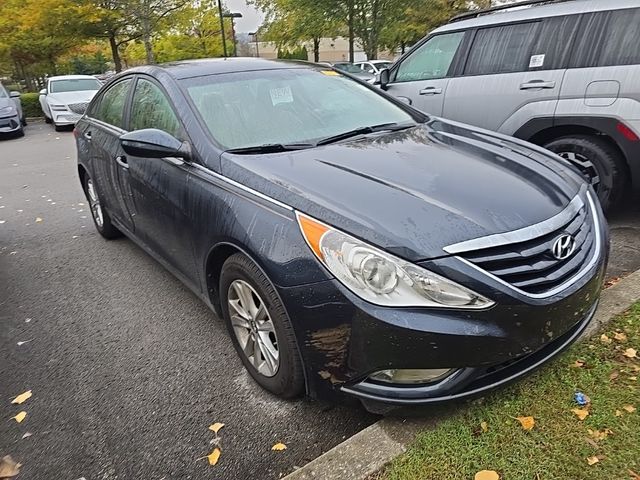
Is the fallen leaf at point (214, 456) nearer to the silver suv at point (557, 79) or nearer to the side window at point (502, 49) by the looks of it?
the silver suv at point (557, 79)

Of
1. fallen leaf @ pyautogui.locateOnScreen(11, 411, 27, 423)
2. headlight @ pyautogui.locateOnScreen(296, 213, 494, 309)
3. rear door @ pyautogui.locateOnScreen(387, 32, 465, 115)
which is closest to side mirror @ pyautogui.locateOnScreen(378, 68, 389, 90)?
rear door @ pyautogui.locateOnScreen(387, 32, 465, 115)

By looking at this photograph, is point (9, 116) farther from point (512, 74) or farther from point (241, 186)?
point (241, 186)

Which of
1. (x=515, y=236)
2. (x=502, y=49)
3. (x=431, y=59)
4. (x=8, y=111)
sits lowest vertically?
(x=8, y=111)

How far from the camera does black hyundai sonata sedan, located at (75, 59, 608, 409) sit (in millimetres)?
1927

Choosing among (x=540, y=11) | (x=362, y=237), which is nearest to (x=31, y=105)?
(x=540, y=11)

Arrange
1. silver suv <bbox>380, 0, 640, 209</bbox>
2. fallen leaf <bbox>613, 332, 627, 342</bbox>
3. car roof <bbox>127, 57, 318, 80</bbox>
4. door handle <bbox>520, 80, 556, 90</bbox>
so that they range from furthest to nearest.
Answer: door handle <bbox>520, 80, 556, 90</bbox> < silver suv <bbox>380, 0, 640, 209</bbox> < car roof <bbox>127, 57, 318, 80</bbox> < fallen leaf <bbox>613, 332, 627, 342</bbox>

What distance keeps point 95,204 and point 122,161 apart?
1483mm

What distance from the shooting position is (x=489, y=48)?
4996 millimetres

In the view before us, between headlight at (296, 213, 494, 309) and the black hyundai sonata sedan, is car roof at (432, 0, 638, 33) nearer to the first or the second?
the black hyundai sonata sedan

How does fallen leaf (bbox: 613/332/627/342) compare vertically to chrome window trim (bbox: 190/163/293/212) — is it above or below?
below

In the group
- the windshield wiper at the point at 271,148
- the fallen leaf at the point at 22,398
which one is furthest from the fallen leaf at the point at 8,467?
the windshield wiper at the point at 271,148

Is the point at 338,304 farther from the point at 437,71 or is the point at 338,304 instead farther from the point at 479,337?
the point at 437,71

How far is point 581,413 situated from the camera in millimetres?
2174

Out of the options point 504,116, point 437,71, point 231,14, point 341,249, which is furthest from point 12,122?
point 231,14
